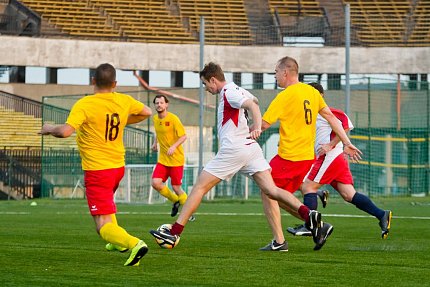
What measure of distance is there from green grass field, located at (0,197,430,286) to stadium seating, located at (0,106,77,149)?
62.9 ft

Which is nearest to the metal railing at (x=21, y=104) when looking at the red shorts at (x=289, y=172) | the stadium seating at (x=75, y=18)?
the stadium seating at (x=75, y=18)

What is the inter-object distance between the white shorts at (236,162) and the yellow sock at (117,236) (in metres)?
1.92

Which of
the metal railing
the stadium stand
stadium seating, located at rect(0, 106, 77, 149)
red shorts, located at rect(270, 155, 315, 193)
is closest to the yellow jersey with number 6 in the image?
red shorts, located at rect(270, 155, 315, 193)

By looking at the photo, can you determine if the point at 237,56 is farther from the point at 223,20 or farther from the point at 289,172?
the point at 289,172

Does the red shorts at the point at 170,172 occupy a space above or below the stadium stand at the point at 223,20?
below

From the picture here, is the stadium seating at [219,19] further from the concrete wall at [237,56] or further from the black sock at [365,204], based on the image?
the black sock at [365,204]

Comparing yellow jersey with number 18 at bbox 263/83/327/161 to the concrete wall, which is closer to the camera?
yellow jersey with number 18 at bbox 263/83/327/161

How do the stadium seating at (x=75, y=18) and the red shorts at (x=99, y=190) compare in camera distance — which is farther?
the stadium seating at (x=75, y=18)

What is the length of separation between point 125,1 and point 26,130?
7480 millimetres

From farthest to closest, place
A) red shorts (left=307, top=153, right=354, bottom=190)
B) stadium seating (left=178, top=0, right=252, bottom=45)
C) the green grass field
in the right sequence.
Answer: stadium seating (left=178, top=0, right=252, bottom=45), red shorts (left=307, top=153, right=354, bottom=190), the green grass field

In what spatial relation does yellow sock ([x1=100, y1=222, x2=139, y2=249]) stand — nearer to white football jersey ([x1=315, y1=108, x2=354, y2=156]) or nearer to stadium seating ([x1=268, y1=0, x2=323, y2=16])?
white football jersey ([x1=315, y1=108, x2=354, y2=156])

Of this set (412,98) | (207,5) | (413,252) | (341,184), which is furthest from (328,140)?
(207,5)

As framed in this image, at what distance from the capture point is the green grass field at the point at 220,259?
7.64 m

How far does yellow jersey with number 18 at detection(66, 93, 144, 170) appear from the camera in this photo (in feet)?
28.8
